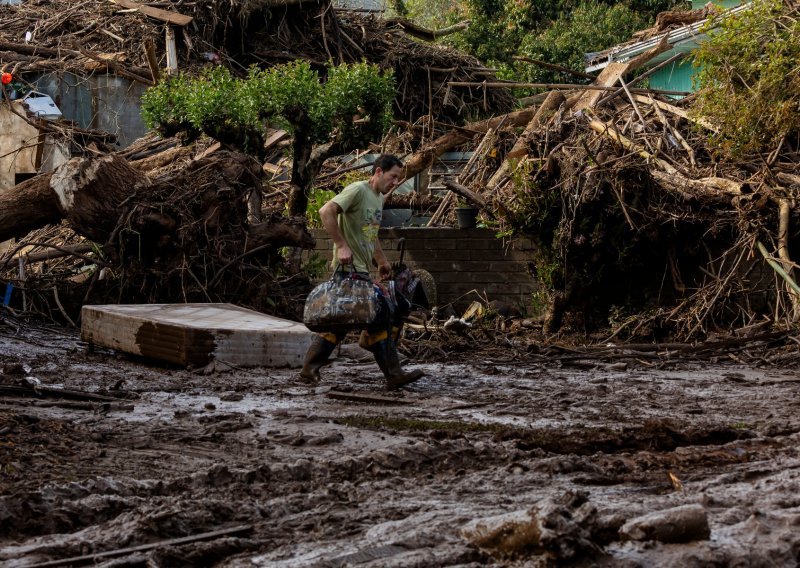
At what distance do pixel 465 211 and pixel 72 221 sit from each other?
498 cm

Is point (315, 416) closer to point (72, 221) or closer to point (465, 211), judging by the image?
point (72, 221)

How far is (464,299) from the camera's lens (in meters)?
14.2

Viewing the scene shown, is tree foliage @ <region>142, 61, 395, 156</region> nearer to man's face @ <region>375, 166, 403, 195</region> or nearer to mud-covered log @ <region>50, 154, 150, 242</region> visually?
mud-covered log @ <region>50, 154, 150, 242</region>

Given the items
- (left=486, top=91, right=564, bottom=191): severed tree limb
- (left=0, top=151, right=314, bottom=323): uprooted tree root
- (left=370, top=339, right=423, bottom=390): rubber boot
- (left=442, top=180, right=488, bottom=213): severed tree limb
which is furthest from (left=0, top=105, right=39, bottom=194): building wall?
(left=370, top=339, right=423, bottom=390): rubber boot

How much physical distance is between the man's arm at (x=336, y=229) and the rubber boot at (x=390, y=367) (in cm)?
70

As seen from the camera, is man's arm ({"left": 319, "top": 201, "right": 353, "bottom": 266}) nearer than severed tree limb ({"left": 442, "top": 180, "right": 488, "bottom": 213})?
Yes

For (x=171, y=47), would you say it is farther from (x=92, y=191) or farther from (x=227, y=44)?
(x=92, y=191)

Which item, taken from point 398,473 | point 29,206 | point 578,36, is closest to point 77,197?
point 29,206

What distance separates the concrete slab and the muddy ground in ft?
1.54

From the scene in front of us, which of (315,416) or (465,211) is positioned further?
(465,211)

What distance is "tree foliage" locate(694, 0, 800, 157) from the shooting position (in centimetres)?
1204

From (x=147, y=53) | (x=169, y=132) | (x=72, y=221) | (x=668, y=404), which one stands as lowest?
(x=668, y=404)

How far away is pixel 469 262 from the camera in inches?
558

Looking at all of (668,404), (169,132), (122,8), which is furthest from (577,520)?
(122,8)
